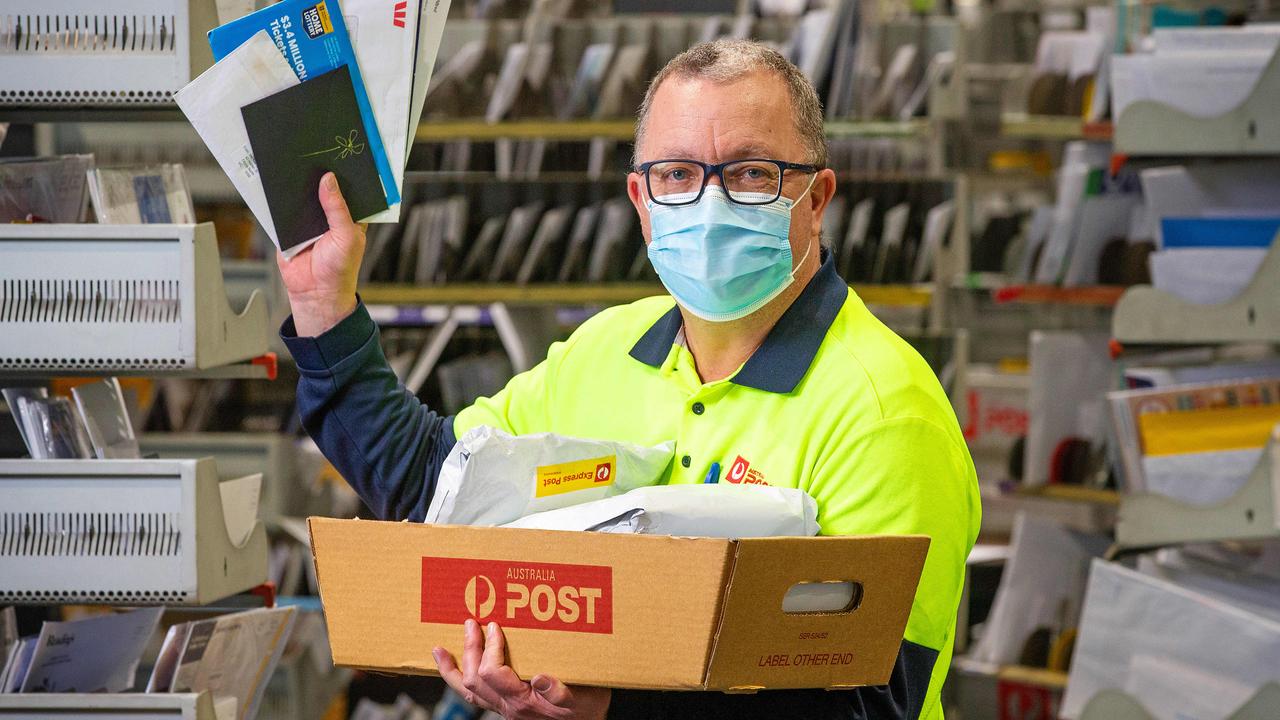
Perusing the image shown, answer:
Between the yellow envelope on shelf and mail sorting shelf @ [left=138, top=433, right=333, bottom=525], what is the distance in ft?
9.97

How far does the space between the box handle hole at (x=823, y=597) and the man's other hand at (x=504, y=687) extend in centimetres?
25

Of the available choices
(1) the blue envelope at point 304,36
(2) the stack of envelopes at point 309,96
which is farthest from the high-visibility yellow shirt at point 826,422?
(1) the blue envelope at point 304,36

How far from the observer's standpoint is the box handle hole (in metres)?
1.60

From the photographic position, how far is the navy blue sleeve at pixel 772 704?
1.70 m

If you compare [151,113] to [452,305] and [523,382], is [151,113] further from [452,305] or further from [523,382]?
[452,305]

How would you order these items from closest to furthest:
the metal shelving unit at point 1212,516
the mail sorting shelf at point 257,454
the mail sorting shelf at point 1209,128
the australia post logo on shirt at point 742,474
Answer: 1. the australia post logo on shirt at point 742,474
2. the metal shelving unit at point 1212,516
3. the mail sorting shelf at point 1209,128
4. the mail sorting shelf at point 257,454

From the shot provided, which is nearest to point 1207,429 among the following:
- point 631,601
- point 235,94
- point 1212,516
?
point 1212,516

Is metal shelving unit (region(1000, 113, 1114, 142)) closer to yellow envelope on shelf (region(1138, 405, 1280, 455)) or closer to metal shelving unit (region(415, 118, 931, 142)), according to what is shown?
metal shelving unit (region(415, 118, 931, 142))

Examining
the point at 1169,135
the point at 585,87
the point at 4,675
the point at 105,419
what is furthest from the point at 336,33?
the point at 585,87

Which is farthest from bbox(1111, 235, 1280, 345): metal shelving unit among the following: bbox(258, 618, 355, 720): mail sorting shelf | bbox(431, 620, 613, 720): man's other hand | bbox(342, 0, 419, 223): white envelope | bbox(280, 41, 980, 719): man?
bbox(258, 618, 355, 720): mail sorting shelf

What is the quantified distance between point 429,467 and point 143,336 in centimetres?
65

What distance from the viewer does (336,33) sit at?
1861 millimetres

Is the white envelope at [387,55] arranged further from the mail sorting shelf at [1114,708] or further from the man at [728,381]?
the mail sorting shelf at [1114,708]

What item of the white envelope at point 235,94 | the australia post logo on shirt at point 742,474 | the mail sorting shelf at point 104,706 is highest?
the white envelope at point 235,94
